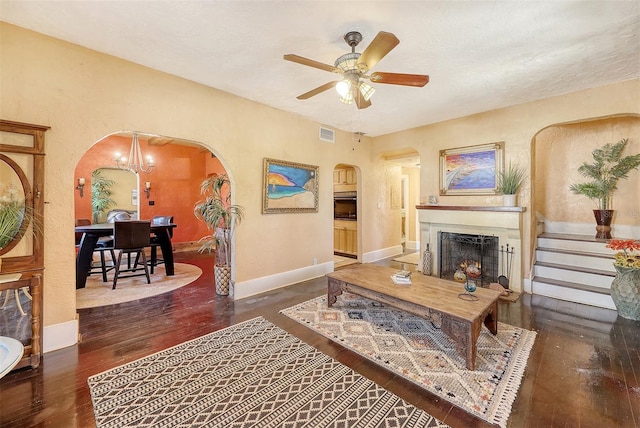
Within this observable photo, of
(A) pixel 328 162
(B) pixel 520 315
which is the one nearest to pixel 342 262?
(A) pixel 328 162

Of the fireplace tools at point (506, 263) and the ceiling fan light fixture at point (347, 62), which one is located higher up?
the ceiling fan light fixture at point (347, 62)

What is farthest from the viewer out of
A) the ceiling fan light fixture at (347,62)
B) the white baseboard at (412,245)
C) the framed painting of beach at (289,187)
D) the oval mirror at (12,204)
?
the white baseboard at (412,245)

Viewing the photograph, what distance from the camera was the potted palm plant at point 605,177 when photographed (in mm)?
3711

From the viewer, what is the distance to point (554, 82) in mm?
3188

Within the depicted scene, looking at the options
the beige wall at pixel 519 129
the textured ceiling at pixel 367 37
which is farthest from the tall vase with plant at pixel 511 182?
the textured ceiling at pixel 367 37

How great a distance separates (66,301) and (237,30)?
2918 mm

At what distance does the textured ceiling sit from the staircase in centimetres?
220

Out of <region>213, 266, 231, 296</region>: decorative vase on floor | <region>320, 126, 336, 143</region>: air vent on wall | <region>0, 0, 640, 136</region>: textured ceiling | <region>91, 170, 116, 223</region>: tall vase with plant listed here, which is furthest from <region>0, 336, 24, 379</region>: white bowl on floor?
<region>91, 170, 116, 223</region>: tall vase with plant

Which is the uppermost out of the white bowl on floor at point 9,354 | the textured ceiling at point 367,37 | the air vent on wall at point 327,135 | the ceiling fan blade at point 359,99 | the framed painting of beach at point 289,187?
the textured ceiling at point 367,37

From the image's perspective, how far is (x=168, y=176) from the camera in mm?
6949

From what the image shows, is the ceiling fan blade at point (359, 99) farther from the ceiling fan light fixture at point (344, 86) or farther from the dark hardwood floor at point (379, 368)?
the dark hardwood floor at point (379, 368)

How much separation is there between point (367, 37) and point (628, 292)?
391 centimetres

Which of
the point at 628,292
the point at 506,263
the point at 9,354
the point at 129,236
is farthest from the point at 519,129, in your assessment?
the point at 129,236

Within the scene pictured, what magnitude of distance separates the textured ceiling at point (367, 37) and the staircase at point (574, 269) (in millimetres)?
2201
